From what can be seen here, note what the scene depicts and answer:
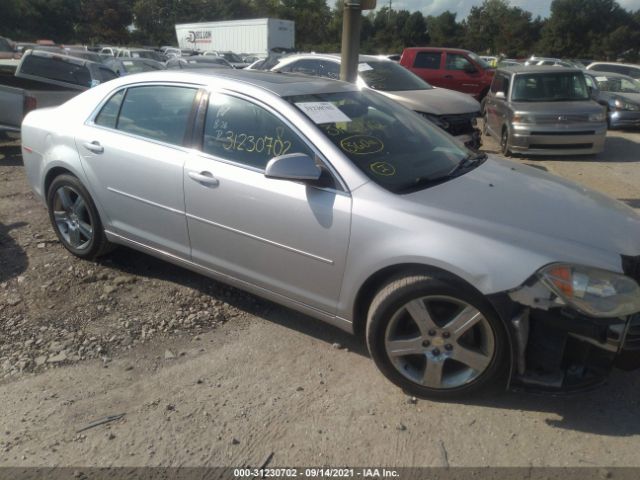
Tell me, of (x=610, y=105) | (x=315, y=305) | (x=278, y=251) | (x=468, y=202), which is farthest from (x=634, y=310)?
(x=610, y=105)

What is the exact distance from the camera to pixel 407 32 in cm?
5797

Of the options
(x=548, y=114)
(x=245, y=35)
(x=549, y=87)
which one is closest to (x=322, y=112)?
(x=548, y=114)

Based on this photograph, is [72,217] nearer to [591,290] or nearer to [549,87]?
[591,290]

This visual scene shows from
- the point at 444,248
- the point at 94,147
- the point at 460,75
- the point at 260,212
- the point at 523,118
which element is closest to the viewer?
the point at 444,248

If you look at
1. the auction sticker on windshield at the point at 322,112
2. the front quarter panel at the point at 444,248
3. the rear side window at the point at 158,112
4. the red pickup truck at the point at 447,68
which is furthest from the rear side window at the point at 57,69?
the red pickup truck at the point at 447,68

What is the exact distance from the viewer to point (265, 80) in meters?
3.65

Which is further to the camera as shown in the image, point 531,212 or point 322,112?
point 322,112

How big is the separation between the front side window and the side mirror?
176 mm

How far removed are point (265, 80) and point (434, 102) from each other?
537 centimetres

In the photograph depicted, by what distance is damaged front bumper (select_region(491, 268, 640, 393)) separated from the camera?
98.1 inches

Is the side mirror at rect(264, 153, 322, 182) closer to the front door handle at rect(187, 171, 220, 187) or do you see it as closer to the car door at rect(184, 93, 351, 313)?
the car door at rect(184, 93, 351, 313)

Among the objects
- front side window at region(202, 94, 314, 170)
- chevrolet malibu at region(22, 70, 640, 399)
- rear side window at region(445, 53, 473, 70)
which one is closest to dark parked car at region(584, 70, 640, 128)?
rear side window at region(445, 53, 473, 70)

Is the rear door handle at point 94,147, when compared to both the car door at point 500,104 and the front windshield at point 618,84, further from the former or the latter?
the front windshield at point 618,84

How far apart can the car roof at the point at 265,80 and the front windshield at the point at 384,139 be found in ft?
0.28
